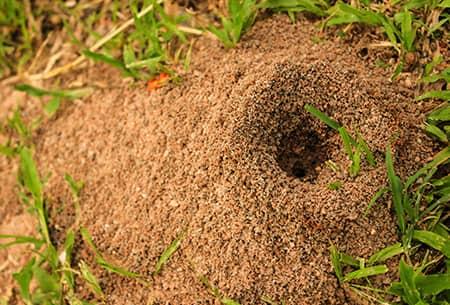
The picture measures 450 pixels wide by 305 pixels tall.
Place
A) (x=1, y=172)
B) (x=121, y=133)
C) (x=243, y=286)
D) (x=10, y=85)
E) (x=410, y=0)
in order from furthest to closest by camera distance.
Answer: (x=10, y=85) < (x=1, y=172) < (x=121, y=133) < (x=410, y=0) < (x=243, y=286)

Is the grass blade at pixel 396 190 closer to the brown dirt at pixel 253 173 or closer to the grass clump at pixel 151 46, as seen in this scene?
the brown dirt at pixel 253 173

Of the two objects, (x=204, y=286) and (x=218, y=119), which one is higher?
(x=218, y=119)

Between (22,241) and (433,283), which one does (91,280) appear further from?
(433,283)

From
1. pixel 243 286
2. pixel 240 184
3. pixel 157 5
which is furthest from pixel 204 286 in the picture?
pixel 157 5

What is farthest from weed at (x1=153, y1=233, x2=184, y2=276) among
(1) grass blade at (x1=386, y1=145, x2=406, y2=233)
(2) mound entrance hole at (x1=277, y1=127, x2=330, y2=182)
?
(1) grass blade at (x1=386, y1=145, x2=406, y2=233)

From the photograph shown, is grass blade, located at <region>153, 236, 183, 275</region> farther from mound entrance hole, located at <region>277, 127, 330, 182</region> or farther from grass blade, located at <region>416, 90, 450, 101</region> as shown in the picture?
grass blade, located at <region>416, 90, 450, 101</region>

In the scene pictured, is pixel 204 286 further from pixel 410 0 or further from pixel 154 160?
pixel 410 0

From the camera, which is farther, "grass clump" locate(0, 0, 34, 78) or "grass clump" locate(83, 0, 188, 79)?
"grass clump" locate(0, 0, 34, 78)
